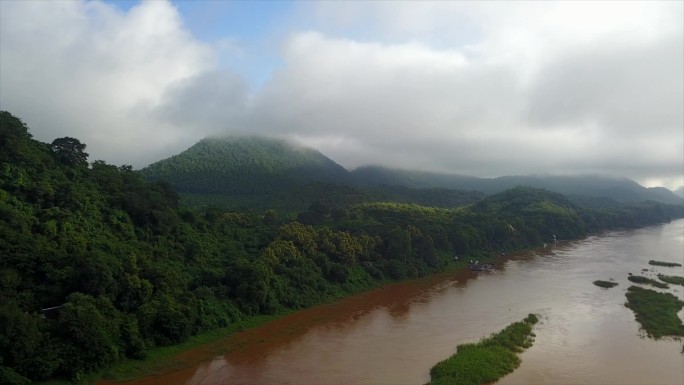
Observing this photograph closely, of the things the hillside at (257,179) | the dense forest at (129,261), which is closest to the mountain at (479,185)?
the hillside at (257,179)

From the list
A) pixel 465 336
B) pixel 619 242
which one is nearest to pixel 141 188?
pixel 465 336

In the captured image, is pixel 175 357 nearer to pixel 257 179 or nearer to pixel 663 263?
pixel 663 263

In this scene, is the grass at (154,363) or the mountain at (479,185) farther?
the mountain at (479,185)

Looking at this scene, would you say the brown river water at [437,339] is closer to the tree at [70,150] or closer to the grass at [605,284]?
the grass at [605,284]

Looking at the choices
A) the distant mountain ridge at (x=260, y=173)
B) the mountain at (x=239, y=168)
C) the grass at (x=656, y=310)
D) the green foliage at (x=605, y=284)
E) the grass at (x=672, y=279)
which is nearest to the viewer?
the grass at (x=656, y=310)

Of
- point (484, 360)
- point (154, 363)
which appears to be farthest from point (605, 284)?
point (154, 363)

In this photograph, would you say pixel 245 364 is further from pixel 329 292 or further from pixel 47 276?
pixel 329 292
